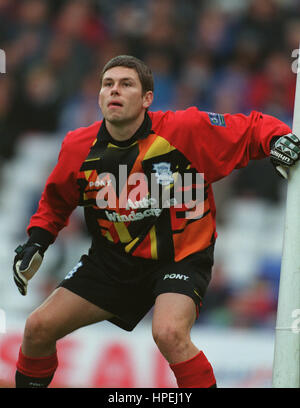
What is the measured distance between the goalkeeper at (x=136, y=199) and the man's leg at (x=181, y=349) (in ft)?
0.77

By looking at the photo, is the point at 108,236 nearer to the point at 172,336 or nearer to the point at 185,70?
the point at 172,336

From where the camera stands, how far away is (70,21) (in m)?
9.82

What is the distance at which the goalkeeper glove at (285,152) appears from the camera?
4281mm

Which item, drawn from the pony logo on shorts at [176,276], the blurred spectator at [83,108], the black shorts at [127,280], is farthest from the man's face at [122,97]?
the blurred spectator at [83,108]

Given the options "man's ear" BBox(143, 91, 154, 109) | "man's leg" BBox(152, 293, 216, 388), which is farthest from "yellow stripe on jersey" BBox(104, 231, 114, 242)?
"man's ear" BBox(143, 91, 154, 109)

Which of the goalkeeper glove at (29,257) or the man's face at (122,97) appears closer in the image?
the man's face at (122,97)

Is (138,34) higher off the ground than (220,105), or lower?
higher

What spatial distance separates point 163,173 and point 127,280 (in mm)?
672

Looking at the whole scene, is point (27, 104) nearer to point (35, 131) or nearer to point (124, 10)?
point (35, 131)

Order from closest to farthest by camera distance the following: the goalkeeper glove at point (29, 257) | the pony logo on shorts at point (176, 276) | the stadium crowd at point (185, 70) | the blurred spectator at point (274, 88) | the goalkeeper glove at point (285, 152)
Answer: the goalkeeper glove at point (285, 152) < the pony logo on shorts at point (176, 276) < the goalkeeper glove at point (29, 257) < the stadium crowd at point (185, 70) < the blurred spectator at point (274, 88)

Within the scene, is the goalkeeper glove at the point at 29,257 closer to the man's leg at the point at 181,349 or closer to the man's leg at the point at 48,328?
the man's leg at the point at 48,328

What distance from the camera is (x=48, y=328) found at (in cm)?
459
